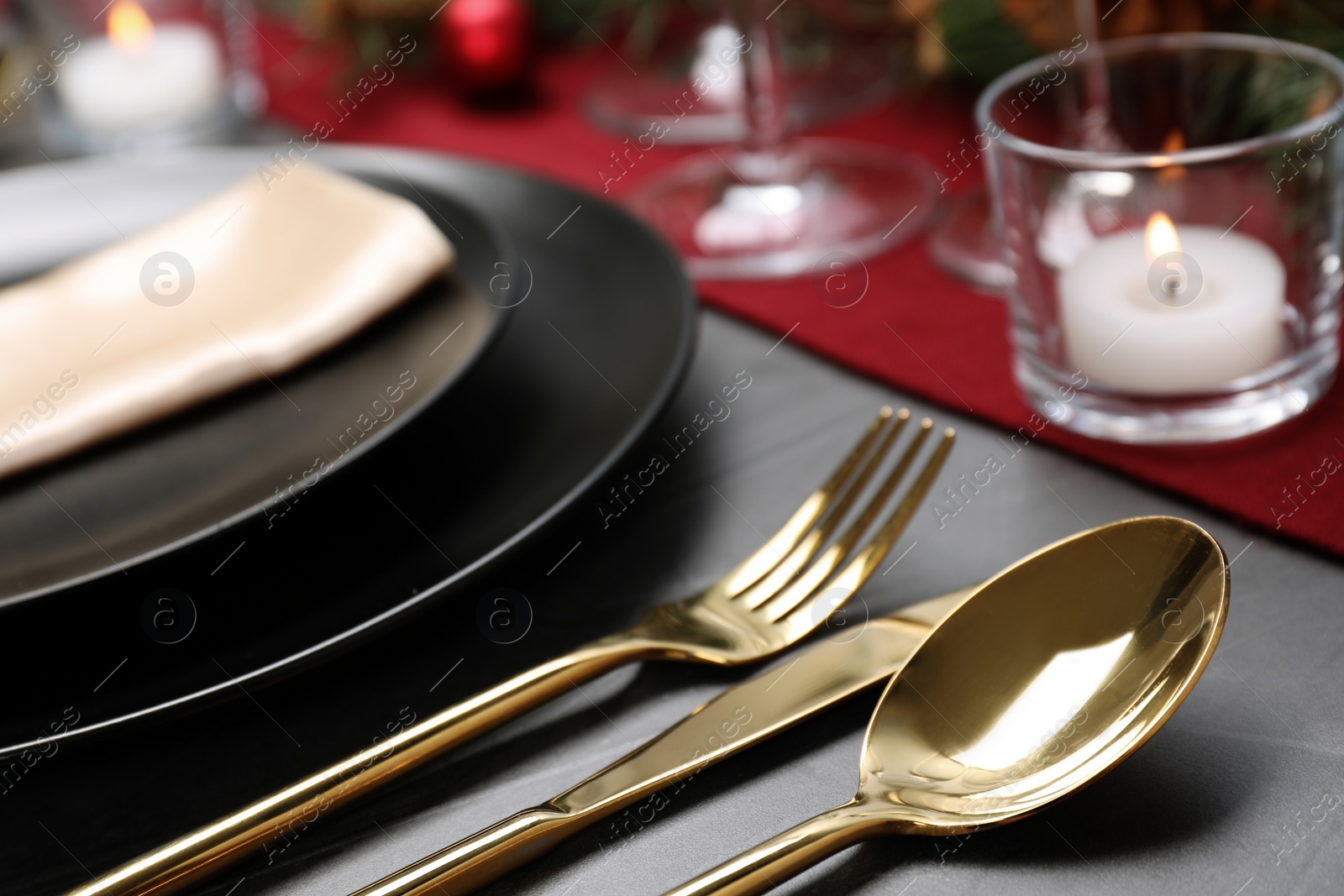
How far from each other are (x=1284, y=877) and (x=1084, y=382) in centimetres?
21

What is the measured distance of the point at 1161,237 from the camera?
0.45 meters

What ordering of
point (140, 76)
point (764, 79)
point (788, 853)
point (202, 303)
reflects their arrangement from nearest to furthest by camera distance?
point (788, 853) → point (202, 303) → point (764, 79) → point (140, 76)

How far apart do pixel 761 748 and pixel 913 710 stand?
45 mm

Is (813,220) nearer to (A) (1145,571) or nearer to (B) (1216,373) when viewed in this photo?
(B) (1216,373)

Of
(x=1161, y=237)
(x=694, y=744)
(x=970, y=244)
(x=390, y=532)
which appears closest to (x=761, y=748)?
(x=694, y=744)

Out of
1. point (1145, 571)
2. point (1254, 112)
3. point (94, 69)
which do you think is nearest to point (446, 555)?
point (1145, 571)

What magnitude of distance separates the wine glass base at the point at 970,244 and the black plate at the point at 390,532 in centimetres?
16

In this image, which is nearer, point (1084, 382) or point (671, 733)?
point (671, 733)

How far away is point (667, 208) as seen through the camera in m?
0.74

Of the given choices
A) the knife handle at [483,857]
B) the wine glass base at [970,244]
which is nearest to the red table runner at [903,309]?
the wine glass base at [970,244]

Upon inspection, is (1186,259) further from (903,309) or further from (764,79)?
(764,79)

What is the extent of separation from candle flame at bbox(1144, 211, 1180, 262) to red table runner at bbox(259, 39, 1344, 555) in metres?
0.07

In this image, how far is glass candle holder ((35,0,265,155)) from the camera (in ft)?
3.28

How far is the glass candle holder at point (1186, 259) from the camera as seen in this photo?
16.8 inches
